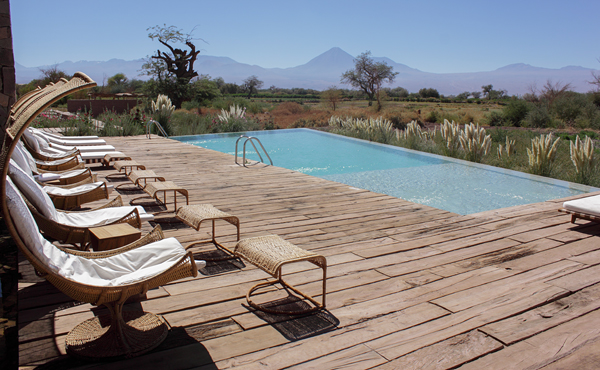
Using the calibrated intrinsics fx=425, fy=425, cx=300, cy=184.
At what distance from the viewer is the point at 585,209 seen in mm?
4172

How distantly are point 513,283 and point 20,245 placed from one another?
3.01m

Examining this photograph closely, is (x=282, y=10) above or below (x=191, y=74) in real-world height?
above

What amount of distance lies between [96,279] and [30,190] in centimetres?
114

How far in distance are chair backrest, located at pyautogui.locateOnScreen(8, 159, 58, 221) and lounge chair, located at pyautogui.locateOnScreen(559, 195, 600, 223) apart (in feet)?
15.1

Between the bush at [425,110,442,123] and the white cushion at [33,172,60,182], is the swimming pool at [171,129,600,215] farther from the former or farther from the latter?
the bush at [425,110,442,123]

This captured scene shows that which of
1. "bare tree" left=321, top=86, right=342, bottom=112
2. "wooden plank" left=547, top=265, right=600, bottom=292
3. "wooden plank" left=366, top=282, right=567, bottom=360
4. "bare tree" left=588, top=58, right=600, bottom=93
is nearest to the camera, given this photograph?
"wooden plank" left=366, top=282, right=567, bottom=360

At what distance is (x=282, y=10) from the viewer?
114062 millimetres

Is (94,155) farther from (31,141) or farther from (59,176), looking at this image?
(59,176)

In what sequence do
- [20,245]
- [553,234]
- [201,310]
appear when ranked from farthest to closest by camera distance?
1. [553,234]
2. [201,310]
3. [20,245]

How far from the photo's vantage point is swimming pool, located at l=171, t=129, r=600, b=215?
6.71m

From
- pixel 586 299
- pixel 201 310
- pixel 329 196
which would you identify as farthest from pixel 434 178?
pixel 201 310

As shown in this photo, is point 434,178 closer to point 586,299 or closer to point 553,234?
point 553,234

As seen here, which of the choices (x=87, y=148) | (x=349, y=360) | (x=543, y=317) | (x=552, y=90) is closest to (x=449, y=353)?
(x=349, y=360)

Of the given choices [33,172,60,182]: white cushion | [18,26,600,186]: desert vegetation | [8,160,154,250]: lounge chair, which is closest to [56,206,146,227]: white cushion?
[8,160,154,250]: lounge chair
